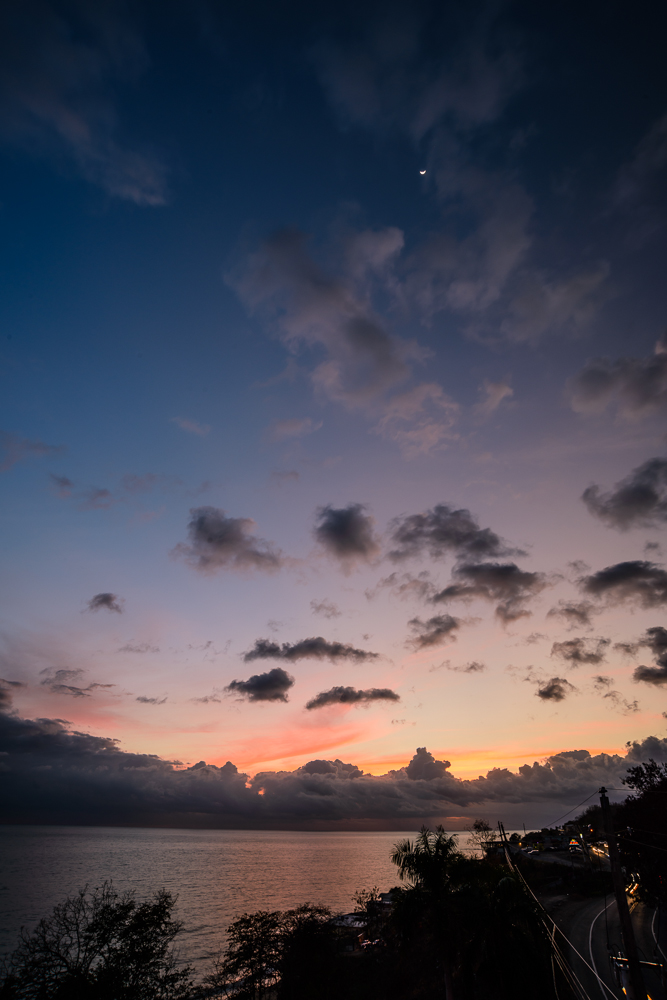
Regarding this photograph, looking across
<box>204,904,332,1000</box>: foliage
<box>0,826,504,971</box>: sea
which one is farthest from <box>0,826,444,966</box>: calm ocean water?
<box>204,904,332,1000</box>: foliage

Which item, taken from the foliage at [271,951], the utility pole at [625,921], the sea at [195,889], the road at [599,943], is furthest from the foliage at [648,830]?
the sea at [195,889]

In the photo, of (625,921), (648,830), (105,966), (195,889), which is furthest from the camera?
(195,889)

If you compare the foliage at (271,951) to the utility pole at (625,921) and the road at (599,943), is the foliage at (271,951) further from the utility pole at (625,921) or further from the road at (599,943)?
the utility pole at (625,921)

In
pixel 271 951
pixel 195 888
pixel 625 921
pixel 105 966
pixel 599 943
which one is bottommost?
pixel 195 888

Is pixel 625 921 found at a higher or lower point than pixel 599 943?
higher

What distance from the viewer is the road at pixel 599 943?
32031 millimetres

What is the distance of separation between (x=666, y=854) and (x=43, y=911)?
114m

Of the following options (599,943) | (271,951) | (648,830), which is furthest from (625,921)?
(271,951)

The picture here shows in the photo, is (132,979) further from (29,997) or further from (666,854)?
(666,854)

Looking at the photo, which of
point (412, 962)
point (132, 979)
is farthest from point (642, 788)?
point (132, 979)

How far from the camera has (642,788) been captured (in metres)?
43.3

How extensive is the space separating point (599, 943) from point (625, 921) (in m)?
34.7

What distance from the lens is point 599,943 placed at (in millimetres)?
42906

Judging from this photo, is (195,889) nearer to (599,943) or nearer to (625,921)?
(599,943)
